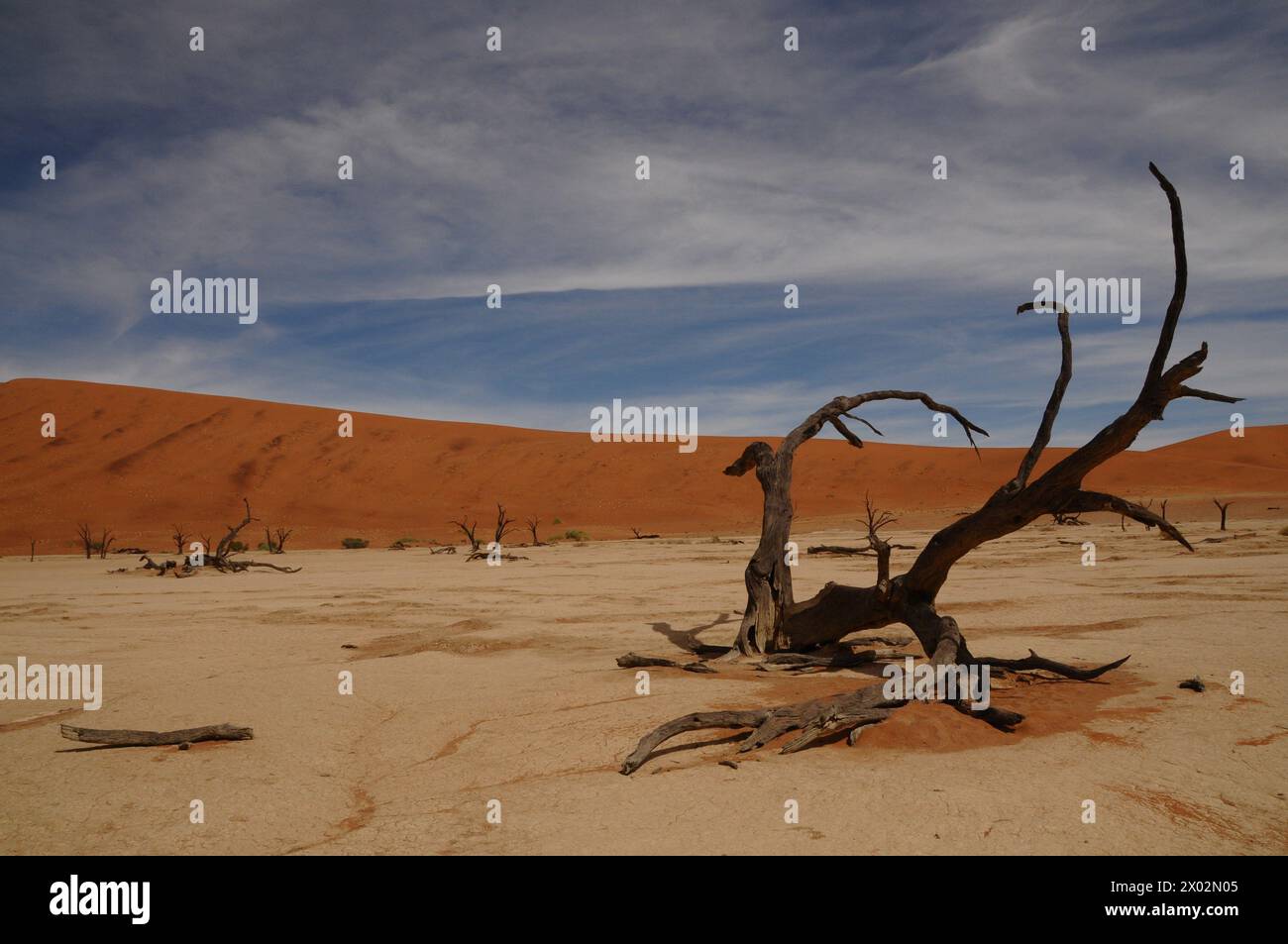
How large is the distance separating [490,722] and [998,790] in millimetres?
3062

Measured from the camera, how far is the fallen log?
4758mm

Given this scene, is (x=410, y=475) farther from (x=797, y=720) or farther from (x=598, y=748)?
(x=797, y=720)

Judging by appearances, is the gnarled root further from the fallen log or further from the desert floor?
the fallen log

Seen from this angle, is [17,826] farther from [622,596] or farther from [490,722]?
[622,596]

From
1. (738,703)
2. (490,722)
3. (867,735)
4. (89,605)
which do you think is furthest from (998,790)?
(89,605)

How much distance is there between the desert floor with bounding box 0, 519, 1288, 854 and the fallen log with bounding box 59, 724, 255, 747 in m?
0.06

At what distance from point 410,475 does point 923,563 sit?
52494mm

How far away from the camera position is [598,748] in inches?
185

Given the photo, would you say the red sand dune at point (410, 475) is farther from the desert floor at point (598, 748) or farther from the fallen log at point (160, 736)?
the fallen log at point (160, 736)

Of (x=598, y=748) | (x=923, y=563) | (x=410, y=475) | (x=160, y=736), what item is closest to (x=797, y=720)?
(x=598, y=748)

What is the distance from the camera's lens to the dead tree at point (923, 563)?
15.2 feet

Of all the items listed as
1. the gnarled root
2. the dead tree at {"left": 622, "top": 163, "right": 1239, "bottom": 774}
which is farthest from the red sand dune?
the gnarled root

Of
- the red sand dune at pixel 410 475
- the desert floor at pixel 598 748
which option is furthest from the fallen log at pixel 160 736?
the red sand dune at pixel 410 475

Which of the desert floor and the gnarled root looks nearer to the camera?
the desert floor
